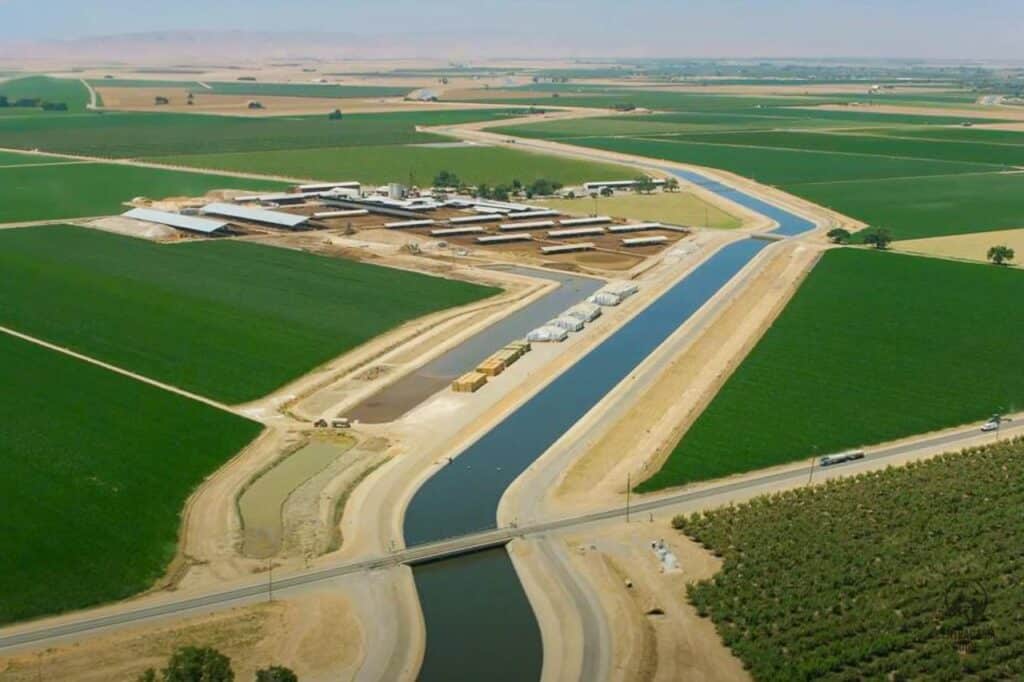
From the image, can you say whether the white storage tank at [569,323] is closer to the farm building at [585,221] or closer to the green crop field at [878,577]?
the green crop field at [878,577]

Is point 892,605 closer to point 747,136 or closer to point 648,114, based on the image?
point 747,136

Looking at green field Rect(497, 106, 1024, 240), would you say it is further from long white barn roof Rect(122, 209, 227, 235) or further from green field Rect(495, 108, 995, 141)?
long white barn roof Rect(122, 209, 227, 235)

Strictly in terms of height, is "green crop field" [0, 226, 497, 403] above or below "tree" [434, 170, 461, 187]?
below

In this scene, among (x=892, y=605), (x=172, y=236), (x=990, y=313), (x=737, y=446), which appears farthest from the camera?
(x=172, y=236)

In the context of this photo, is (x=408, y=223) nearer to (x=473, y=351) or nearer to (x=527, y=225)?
(x=527, y=225)

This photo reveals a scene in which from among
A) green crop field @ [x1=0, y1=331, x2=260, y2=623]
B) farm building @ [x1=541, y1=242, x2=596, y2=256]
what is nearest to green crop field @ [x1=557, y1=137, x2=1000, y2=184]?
farm building @ [x1=541, y1=242, x2=596, y2=256]

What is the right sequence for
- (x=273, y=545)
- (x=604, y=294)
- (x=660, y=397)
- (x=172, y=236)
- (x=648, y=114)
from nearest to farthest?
(x=273, y=545), (x=660, y=397), (x=604, y=294), (x=172, y=236), (x=648, y=114)

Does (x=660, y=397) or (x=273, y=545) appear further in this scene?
(x=660, y=397)

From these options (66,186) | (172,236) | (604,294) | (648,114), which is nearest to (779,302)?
(604,294)
